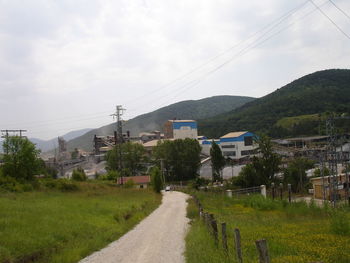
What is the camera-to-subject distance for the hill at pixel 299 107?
111062 millimetres

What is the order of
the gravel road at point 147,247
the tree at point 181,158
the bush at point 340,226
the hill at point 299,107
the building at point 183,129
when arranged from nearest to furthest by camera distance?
the bush at point 340,226
the gravel road at point 147,247
the tree at point 181,158
the hill at point 299,107
the building at point 183,129

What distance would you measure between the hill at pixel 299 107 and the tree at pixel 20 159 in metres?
86.2

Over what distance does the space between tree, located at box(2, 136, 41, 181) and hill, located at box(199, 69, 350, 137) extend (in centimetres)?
8619

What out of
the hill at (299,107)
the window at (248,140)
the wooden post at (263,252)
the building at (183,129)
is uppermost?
the hill at (299,107)

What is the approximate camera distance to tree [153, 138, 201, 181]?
79750 mm

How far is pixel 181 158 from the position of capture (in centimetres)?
7969

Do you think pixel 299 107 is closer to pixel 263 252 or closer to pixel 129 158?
pixel 129 158

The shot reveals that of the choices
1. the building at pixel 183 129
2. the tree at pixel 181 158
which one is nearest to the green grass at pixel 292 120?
the building at pixel 183 129

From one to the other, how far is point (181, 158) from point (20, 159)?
45.0 metres

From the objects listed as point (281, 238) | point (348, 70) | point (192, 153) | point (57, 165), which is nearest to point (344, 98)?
point (348, 70)

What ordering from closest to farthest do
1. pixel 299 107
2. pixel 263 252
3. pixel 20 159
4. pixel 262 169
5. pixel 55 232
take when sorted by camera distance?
pixel 263 252
pixel 55 232
pixel 20 159
pixel 262 169
pixel 299 107

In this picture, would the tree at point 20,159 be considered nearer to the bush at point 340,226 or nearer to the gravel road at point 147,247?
the gravel road at point 147,247

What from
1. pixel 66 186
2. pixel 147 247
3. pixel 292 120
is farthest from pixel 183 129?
pixel 147 247

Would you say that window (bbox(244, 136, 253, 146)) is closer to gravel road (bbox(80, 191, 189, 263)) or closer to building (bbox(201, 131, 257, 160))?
building (bbox(201, 131, 257, 160))
